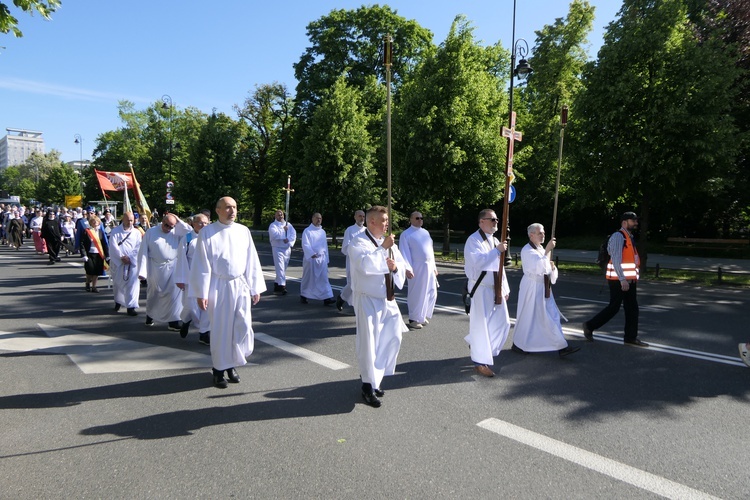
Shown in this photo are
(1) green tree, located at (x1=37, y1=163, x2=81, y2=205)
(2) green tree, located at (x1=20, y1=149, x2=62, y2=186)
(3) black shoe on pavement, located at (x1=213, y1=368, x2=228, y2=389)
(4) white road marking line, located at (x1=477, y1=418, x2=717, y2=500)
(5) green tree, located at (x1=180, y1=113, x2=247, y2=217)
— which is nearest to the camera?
(4) white road marking line, located at (x1=477, y1=418, x2=717, y2=500)

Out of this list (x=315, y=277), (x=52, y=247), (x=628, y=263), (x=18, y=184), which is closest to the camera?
(x=628, y=263)

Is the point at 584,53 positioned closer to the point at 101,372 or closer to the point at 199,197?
the point at 199,197

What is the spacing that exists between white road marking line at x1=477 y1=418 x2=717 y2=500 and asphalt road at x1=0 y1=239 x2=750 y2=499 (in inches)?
0.6

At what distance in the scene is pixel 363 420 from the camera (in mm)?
4383

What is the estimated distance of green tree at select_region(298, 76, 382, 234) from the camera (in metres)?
26.7

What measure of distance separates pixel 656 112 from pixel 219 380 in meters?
14.2

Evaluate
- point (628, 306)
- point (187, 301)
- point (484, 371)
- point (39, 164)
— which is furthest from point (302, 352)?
point (39, 164)

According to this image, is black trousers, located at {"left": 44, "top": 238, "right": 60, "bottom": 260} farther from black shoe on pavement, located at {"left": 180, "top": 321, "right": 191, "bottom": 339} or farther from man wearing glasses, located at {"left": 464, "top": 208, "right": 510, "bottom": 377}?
man wearing glasses, located at {"left": 464, "top": 208, "right": 510, "bottom": 377}

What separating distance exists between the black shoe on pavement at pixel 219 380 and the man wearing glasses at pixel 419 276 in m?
3.54

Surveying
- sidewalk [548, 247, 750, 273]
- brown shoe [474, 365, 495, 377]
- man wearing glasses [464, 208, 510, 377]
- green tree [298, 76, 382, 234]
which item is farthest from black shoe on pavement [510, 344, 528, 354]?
green tree [298, 76, 382, 234]

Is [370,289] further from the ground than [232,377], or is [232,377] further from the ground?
[370,289]

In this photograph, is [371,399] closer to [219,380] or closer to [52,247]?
[219,380]

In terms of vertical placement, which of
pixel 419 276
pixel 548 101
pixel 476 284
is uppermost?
pixel 548 101

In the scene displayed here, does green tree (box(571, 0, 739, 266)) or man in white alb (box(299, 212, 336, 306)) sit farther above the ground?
green tree (box(571, 0, 739, 266))
